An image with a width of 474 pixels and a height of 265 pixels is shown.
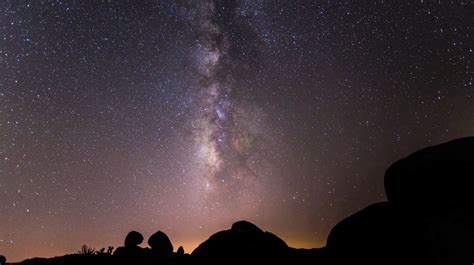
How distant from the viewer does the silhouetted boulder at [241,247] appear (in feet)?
36.9

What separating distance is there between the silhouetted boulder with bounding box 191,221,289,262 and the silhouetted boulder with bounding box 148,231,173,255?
8481mm

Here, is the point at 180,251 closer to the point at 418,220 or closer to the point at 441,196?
the point at 418,220

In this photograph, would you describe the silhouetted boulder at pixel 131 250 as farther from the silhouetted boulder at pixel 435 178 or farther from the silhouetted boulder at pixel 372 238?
the silhouetted boulder at pixel 435 178

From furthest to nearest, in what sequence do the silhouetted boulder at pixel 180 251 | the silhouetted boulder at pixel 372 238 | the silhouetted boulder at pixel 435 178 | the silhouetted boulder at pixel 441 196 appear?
the silhouetted boulder at pixel 180 251 → the silhouetted boulder at pixel 372 238 → the silhouetted boulder at pixel 435 178 → the silhouetted boulder at pixel 441 196

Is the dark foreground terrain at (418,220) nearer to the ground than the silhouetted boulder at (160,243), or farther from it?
nearer to the ground

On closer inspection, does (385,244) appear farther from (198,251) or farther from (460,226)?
(198,251)

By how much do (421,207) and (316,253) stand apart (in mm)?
3263

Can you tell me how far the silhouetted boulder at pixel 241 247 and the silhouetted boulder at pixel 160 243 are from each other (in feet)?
27.8

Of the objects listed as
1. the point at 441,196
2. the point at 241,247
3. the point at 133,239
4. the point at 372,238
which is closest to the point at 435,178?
the point at 441,196

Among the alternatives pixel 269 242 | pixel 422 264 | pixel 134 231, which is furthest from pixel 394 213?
pixel 134 231

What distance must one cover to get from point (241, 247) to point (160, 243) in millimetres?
10038

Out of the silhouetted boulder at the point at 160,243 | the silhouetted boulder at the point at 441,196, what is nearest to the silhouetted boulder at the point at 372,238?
the silhouetted boulder at the point at 441,196

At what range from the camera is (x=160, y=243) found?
20.2 meters

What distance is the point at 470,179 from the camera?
8242 mm
